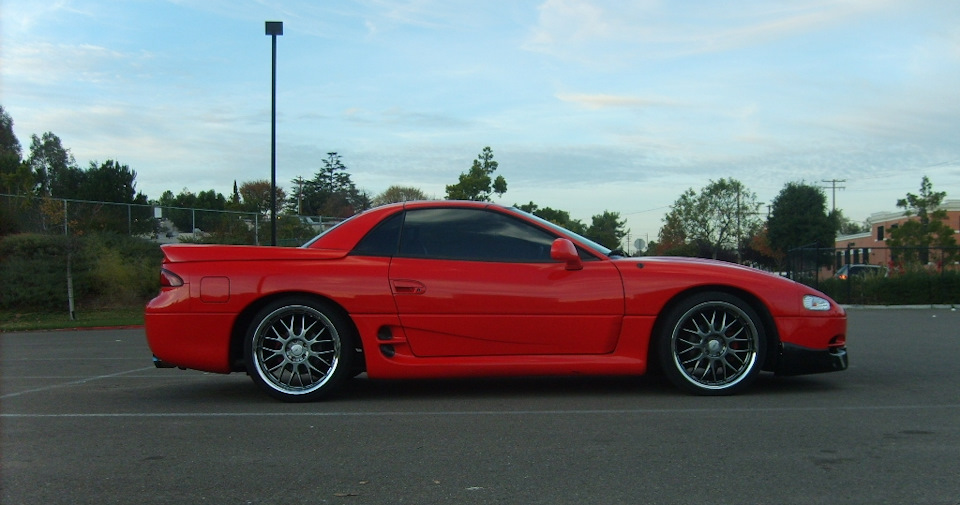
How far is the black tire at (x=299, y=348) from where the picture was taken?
5.66 m

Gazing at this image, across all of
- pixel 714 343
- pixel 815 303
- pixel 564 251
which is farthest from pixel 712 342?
pixel 564 251

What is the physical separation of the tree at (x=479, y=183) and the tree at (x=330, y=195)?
22249mm

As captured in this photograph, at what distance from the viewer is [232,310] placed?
18.7 feet

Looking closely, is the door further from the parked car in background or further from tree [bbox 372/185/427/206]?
tree [bbox 372/185/427/206]

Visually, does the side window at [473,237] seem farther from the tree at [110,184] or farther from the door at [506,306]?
the tree at [110,184]

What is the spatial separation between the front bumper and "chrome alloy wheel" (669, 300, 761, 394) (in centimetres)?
21

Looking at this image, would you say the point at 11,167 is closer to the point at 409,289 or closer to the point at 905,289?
the point at 905,289

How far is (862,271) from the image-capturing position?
2419cm

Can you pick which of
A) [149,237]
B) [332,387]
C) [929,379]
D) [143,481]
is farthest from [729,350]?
[149,237]

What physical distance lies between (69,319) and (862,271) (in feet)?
69.4

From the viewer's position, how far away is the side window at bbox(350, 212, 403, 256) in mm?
5863

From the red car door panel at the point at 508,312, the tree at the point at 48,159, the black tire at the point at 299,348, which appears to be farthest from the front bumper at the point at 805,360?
the tree at the point at 48,159

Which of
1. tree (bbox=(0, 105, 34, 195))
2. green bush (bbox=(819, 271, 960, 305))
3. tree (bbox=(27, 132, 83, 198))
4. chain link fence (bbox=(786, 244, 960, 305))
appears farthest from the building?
tree (bbox=(27, 132, 83, 198))

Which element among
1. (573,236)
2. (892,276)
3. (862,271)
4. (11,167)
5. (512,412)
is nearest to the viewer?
(512,412)
